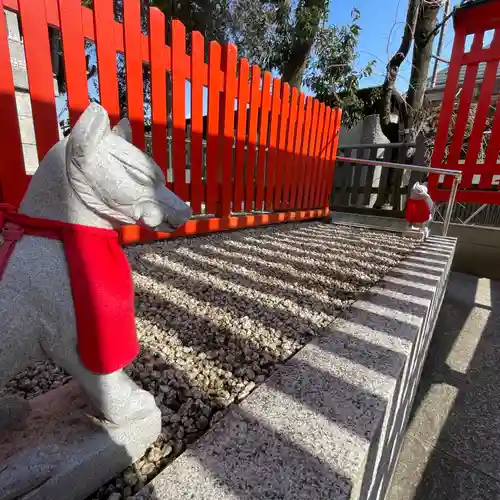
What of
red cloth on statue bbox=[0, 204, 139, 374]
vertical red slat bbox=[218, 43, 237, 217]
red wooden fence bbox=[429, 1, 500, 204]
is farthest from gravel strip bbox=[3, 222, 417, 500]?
red wooden fence bbox=[429, 1, 500, 204]

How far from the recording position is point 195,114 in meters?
2.96

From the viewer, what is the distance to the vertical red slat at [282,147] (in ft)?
12.8

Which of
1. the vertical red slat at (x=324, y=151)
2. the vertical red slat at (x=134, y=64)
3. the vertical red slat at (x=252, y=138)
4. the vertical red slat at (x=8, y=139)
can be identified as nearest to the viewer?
the vertical red slat at (x=8, y=139)

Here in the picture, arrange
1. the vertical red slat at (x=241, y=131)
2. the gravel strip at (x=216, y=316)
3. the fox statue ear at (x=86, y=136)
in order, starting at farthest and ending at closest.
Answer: the vertical red slat at (x=241, y=131), the gravel strip at (x=216, y=316), the fox statue ear at (x=86, y=136)

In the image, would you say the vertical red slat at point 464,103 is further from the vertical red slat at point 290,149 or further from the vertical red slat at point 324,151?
the vertical red slat at point 290,149

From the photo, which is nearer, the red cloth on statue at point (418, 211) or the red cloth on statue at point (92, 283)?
the red cloth on statue at point (92, 283)

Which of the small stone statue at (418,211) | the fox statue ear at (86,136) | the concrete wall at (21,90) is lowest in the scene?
the small stone statue at (418,211)

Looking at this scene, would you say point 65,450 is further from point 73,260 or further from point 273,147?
point 273,147

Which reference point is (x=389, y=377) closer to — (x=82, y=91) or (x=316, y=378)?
(x=316, y=378)

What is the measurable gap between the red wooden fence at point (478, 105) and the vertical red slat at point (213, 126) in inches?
142

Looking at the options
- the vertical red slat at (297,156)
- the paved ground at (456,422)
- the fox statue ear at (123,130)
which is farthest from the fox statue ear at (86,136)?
the vertical red slat at (297,156)

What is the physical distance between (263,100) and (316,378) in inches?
131

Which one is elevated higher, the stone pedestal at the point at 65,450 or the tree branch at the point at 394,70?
the tree branch at the point at 394,70

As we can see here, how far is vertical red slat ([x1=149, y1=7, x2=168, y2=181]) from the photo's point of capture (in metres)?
2.43
